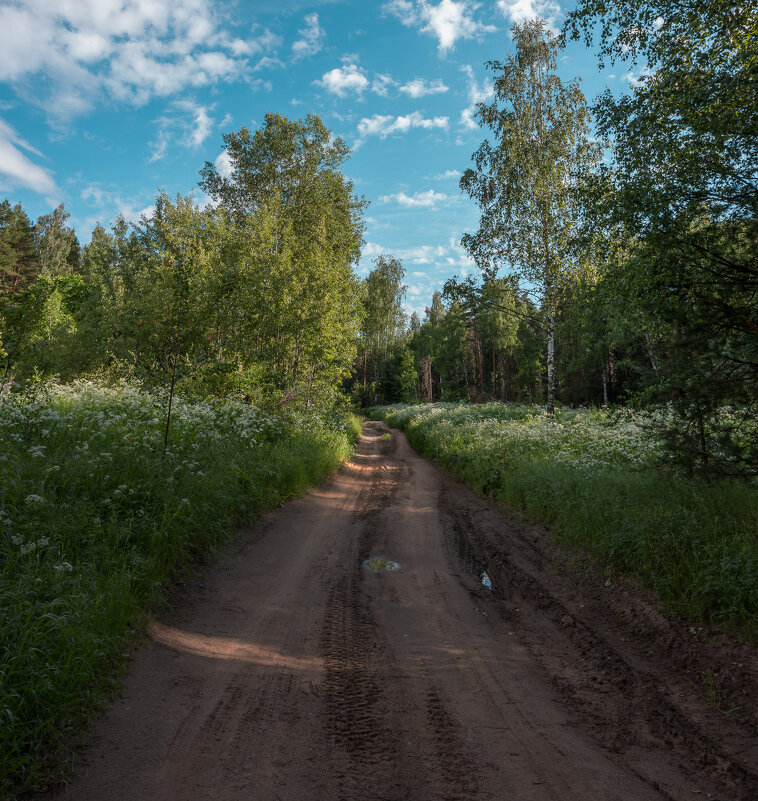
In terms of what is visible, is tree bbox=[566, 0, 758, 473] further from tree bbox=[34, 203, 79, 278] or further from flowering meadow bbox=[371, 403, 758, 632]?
tree bbox=[34, 203, 79, 278]

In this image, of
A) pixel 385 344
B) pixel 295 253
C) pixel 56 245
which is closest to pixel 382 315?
pixel 385 344

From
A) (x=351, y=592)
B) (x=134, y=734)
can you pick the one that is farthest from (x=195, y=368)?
(x=134, y=734)

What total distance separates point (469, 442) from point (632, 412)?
972 cm

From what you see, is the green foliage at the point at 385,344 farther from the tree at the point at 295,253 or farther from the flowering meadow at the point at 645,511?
the flowering meadow at the point at 645,511

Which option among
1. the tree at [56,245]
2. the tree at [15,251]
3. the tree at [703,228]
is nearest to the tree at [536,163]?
the tree at [703,228]

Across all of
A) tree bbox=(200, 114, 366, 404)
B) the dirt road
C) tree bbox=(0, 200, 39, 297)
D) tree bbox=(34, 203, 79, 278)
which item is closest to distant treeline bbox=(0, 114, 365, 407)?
tree bbox=(200, 114, 366, 404)

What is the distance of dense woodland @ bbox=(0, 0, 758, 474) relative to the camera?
528 centimetres

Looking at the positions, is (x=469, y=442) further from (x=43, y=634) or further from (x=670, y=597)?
(x=43, y=634)

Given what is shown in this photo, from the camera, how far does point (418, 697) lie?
3479 mm

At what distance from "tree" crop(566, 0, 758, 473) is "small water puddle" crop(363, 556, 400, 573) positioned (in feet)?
13.7

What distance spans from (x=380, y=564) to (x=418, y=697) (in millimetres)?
3178

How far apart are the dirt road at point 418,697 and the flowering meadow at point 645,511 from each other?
42 centimetres

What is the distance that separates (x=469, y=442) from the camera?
52.2 ft

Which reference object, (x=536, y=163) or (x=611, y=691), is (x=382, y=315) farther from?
(x=611, y=691)
